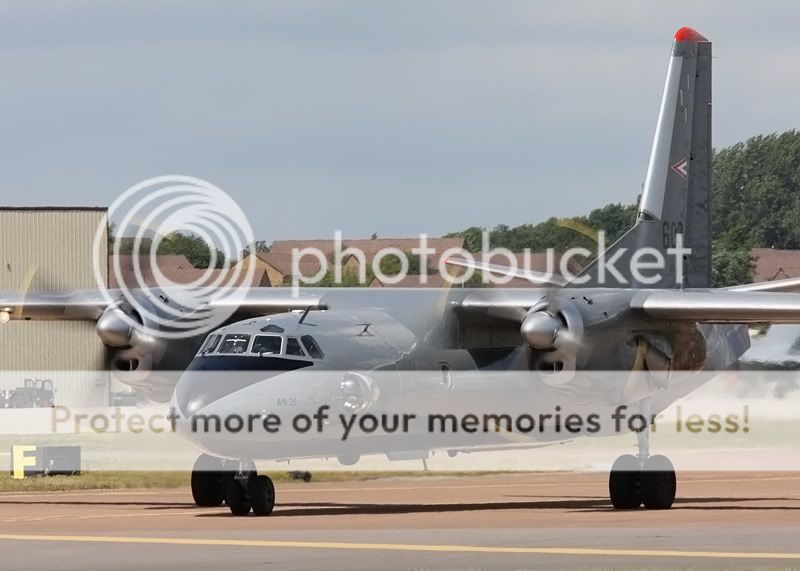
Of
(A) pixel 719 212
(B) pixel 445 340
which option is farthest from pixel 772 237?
(B) pixel 445 340

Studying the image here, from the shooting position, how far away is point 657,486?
85.8 feet

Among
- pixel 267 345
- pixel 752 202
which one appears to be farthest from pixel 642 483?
pixel 752 202

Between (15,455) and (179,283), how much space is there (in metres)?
6.51

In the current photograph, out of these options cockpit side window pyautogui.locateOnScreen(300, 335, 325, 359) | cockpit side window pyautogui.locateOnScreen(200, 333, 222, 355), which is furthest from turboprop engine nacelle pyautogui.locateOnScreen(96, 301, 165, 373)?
cockpit side window pyautogui.locateOnScreen(300, 335, 325, 359)

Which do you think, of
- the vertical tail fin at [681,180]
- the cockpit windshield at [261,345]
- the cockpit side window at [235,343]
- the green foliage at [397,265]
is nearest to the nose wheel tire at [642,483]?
the vertical tail fin at [681,180]

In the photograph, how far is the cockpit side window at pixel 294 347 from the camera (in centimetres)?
2305

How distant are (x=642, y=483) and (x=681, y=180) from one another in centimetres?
562

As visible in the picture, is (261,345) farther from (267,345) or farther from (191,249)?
(191,249)

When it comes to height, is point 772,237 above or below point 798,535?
above

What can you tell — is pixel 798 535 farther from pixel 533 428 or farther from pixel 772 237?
pixel 772 237

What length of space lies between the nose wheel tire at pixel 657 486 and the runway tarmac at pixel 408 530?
30 centimetres

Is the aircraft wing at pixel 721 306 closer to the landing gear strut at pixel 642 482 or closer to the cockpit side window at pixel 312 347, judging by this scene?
the landing gear strut at pixel 642 482

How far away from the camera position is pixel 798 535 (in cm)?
2002

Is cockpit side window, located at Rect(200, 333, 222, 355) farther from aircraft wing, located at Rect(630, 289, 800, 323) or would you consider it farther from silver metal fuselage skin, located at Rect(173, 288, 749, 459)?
aircraft wing, located at Rect(630, 289, 800, 323)
